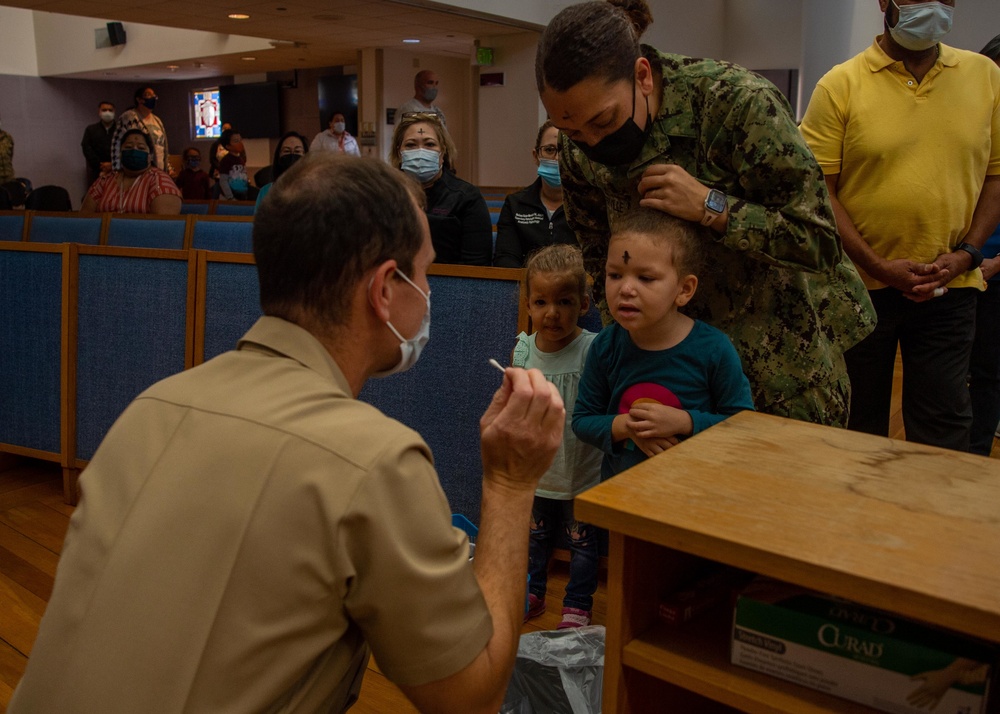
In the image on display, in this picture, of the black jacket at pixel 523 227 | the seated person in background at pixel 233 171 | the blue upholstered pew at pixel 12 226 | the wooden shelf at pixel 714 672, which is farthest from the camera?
the seated person in background at pixel 233 171

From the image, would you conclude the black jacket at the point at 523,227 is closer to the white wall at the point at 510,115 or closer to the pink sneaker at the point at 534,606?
the pink sneaker at the point at 534,606

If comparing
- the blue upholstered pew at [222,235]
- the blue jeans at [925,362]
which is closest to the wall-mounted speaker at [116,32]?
the blue upholstered pew at [222,235]

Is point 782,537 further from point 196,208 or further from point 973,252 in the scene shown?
point 196,208

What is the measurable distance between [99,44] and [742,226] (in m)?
15.0

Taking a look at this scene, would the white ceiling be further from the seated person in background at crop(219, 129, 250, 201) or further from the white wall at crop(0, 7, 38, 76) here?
the white wall at crop(0, 7, 38, 76)

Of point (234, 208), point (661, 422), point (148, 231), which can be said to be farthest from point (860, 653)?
point (234, 208)

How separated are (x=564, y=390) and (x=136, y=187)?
4768mm

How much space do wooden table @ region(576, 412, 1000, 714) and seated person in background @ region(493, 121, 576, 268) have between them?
2.00 m

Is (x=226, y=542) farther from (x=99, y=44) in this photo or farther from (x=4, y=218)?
(x=99, y=44)

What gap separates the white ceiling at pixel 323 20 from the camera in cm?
875

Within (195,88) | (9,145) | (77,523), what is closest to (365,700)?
(77,523)

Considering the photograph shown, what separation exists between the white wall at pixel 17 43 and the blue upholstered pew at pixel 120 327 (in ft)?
45.0

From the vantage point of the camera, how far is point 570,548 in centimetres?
238

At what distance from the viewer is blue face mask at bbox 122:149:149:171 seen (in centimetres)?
598
